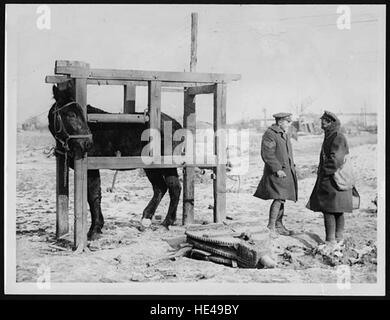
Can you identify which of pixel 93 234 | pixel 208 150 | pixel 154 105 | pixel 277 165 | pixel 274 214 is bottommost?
pixel 93 234

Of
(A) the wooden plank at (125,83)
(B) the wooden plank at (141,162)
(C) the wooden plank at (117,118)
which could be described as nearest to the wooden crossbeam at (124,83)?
(A) the wooden plank at (125,83)

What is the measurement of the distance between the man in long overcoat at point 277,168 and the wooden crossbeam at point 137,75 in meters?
0.61

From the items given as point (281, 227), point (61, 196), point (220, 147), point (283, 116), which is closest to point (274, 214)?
point (281, 227)

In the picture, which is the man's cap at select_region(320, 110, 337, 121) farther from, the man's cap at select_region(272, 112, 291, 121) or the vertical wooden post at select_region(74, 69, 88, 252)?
the vertical wooden post at select_region(74, 69, 88, 252)

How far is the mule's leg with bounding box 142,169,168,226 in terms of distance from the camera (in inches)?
234

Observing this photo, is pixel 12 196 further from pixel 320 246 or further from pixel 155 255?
pixel 320 246

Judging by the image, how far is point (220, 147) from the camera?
231 inches

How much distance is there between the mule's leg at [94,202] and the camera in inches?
225

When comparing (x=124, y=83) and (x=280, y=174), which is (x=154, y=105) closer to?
(x=124, y=83)

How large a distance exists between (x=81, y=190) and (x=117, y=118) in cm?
73

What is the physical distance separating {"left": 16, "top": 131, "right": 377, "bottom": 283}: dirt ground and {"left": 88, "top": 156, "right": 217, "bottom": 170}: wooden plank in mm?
241

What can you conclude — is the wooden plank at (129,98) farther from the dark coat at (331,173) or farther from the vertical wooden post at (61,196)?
the dark coat at (331,173)

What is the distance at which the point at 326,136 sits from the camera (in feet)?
18.9

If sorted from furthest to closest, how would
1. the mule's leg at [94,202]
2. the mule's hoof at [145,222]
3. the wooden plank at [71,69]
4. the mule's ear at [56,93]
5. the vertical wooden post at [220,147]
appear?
the mule's hoof at [145,222] → the vertical wooden post at [220,147] → the mule's leg at [94,202] → the mule's ear at [56,93] → the wooden plank at [71,69]
